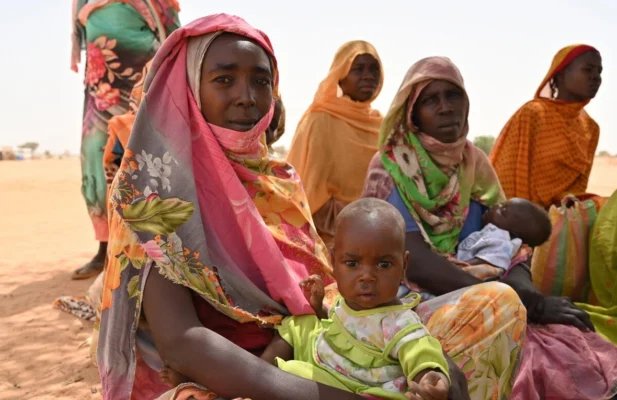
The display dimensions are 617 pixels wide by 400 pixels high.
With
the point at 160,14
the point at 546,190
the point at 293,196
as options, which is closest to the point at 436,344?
the point at 293,196

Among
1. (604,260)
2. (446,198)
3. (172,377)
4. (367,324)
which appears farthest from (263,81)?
(604,260)

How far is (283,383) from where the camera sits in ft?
6.74

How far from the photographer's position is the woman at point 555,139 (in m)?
5.18

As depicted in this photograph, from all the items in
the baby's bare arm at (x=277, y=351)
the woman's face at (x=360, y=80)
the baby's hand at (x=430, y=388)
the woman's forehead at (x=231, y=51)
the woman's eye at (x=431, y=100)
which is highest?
the woman's forehead at (x=231, y=51)

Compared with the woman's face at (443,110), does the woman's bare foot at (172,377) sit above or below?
below

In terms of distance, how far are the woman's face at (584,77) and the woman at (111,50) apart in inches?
152

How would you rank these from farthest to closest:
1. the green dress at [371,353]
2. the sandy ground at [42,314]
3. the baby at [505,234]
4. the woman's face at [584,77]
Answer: the woman's face at [584,77] → the sandy ground at [42,314] → the baby at [505,234] → the green dress at [371,353]

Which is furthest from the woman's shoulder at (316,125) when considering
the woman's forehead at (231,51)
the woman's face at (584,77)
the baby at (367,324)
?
the baby at (367,324)

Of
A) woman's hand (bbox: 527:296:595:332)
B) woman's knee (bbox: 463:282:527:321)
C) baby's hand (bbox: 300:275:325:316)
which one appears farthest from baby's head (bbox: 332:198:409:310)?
woman's hand (bbox: 527:296:595:332)

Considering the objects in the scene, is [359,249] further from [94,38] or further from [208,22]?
[94,38]

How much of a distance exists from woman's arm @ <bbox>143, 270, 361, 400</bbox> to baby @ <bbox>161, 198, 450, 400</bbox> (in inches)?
3.8

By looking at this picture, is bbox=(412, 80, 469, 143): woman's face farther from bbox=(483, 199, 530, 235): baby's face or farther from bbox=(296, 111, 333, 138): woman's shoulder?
bbox=(296, 111, 333, 138): woman's shoulder

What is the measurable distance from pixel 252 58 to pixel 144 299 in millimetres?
1050

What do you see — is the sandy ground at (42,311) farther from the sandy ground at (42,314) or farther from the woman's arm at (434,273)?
the woman's arm at (434,273)
